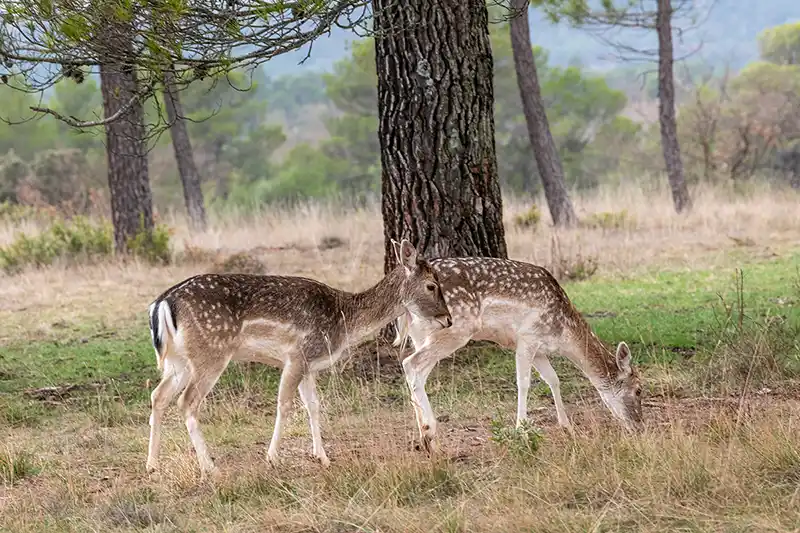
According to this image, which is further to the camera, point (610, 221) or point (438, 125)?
point (610, 221)

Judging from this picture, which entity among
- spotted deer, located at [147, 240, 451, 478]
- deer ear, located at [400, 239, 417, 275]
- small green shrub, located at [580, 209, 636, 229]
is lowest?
small green shrub, located at [580, 209, 636, 229]

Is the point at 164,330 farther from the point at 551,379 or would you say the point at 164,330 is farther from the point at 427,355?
the point at 551,379

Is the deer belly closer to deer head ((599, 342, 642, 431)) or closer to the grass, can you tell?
the grass

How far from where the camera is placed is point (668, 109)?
2259cm

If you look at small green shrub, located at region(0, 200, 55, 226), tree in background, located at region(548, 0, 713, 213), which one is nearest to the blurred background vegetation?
tree in background, located at region(548, 0, 713, 213)

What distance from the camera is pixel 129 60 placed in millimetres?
7348

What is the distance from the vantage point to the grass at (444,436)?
16.7 ft

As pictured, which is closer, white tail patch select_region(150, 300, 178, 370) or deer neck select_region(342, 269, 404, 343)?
white tail patch select_region(150, 300, 178, 370)

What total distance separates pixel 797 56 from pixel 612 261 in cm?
3973

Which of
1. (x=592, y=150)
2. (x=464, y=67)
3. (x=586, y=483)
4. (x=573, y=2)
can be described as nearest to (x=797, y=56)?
(x=592, y=150)

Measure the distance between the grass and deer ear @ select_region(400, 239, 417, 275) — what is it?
1053mm

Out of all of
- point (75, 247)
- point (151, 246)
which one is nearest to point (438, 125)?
point (151, 246)

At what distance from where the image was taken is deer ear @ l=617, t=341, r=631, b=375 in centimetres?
704

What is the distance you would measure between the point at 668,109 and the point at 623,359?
16.5m
